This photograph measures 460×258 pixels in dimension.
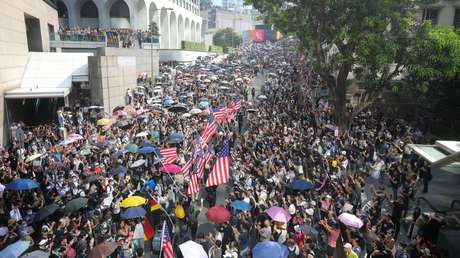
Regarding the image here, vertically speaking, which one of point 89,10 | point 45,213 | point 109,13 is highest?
point 89,10

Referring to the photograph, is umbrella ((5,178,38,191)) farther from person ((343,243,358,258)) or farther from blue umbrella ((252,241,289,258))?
person ((343,243,358,258))

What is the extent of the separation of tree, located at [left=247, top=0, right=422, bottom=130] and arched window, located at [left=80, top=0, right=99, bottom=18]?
140ft

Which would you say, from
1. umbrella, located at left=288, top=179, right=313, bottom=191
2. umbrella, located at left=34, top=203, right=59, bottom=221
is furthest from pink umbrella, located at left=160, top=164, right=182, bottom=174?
umbrella, located at left=288, top=179, right=313, bottom=191

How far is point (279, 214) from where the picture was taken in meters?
10.2

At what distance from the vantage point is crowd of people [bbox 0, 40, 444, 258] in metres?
10.1

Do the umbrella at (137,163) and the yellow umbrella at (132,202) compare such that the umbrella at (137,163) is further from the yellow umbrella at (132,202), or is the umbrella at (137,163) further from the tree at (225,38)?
the tree at (225,38)

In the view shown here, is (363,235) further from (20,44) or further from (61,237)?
(20,44)

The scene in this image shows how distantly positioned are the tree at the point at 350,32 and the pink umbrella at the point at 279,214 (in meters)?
12.8

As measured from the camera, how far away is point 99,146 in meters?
18.6

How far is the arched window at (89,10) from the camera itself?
57.8 meters

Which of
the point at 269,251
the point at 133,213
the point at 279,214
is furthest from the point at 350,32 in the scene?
the point at 269,251

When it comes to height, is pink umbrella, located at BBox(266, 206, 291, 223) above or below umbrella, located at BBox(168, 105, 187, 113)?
below

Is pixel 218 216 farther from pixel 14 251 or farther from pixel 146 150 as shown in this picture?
pixel 146 150

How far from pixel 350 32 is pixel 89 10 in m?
48.8
